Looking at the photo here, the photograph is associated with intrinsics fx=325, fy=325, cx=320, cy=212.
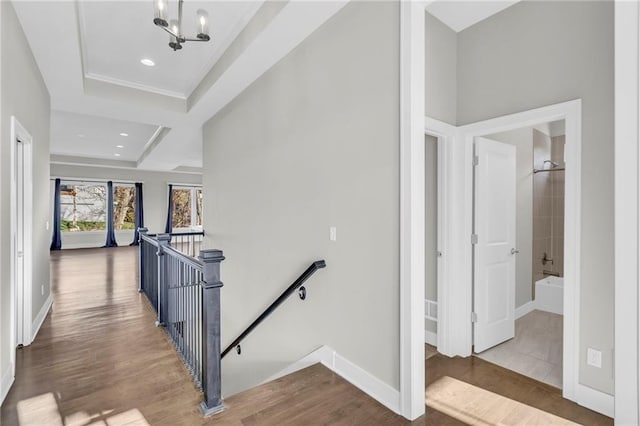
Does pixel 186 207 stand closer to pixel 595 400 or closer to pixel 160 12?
pixel 160 12

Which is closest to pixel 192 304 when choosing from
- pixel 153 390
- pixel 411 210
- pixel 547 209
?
pixel 153 390

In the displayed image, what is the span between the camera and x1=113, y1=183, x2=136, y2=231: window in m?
11.3

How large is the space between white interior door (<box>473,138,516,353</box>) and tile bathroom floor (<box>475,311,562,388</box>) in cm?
11

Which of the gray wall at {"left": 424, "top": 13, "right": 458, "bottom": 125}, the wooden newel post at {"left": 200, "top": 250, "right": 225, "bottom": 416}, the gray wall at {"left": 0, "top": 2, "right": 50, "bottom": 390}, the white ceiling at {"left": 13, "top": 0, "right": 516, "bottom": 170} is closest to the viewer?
the wooden newel post at {"left": 200, "top": 250, "right": 225, "bottom": 416}

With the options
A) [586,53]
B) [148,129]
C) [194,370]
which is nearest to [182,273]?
[194,370]

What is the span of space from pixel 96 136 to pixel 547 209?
9.26 metres

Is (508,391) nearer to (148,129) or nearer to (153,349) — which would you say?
(153,349)

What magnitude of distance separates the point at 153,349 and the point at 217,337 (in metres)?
1.48

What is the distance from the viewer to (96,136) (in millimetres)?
7656

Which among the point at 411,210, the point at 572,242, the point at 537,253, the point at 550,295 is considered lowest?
the point at 550,295

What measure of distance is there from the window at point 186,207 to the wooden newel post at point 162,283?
9.42 metres

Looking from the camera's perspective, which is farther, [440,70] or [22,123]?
[440,70]

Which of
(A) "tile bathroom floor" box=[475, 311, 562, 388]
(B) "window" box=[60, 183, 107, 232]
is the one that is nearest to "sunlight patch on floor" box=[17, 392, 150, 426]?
(A) "tile bathroom floor" box=[475, 311, 562, 388]
